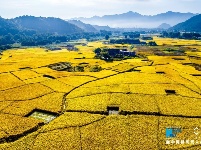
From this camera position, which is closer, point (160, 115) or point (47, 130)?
point (47, 130)

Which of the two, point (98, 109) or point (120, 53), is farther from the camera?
point (120, 53)

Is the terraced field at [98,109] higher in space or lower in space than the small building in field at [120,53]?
lower

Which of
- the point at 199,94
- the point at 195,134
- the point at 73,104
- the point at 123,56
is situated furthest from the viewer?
the point at 123,56

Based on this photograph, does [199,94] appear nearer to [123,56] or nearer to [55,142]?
[55,142]

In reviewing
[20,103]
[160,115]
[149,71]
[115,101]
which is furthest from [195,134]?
[149,71]

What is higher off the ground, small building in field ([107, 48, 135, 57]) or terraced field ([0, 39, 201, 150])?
small building in field ([107, 48, 135, 57])

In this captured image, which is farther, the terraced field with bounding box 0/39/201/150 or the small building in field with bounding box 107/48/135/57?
the small building in field with bounding box 107/48/135/57

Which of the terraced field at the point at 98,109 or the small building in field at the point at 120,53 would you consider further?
the small building in field at the point at 120,53

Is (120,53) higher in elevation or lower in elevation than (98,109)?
higher
